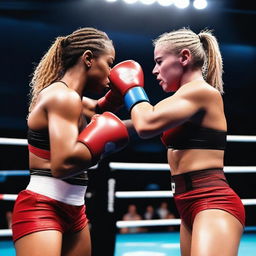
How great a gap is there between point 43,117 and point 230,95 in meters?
5.79

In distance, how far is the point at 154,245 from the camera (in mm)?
2771

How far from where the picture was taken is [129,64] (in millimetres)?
1701

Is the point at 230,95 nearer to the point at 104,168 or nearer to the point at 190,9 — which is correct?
the point at 190,9

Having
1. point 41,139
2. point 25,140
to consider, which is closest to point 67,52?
point 41,139

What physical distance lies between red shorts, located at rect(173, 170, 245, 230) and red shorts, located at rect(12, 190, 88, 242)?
1.44 ft

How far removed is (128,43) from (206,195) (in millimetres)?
4970

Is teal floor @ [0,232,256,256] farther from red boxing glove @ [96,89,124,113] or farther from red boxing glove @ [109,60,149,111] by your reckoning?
red boxing glove @ [109,60,149,111]

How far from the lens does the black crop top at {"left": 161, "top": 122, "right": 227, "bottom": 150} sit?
1492 millimetres

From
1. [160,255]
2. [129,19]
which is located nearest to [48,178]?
[160,255]

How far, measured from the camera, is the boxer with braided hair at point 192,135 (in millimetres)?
1394

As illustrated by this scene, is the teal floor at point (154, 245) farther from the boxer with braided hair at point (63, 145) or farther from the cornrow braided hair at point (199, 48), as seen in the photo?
the cornrow braided hair at point (199, 48)

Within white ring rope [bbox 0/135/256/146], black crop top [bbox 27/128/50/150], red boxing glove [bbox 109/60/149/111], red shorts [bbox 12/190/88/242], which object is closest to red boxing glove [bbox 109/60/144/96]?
red boxing glove [bbox 109/60/149/111]

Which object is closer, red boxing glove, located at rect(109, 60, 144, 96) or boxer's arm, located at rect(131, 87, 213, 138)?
boxer's arm, located at rect(131, 87, 213, 138)

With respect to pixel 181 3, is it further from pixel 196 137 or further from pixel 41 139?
pixel 41 139
